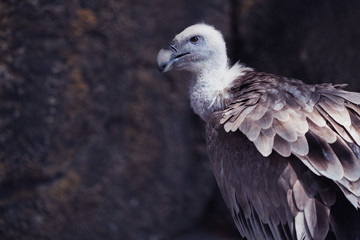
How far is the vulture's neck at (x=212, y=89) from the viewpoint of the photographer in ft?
11.6

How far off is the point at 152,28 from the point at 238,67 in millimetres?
1446

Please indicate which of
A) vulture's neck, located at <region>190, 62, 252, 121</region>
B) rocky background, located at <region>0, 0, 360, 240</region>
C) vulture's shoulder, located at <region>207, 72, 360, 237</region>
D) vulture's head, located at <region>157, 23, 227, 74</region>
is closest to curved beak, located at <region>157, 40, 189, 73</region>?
vulture's head, located at <region>157, 23, 227, 74</region>

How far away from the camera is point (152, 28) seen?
16.3ft

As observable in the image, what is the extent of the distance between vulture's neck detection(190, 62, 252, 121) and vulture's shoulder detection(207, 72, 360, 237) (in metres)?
0.11

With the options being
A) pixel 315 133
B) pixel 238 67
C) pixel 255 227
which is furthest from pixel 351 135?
pixel 238 67

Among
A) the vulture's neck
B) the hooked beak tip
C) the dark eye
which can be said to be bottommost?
the vulture's neck

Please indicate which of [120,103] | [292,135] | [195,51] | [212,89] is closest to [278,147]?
[292,135]

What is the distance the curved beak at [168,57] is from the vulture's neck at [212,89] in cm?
18

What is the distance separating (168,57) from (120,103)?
4.70 ft

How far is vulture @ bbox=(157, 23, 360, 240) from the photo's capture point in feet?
9.07

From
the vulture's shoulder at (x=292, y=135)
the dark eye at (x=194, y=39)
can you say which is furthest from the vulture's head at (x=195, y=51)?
the vulture's shoulder at (x=292, y=135)

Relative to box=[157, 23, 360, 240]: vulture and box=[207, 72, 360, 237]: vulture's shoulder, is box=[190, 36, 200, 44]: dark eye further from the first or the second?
box=[207, 72, 360, 237]: vulture's shoulder

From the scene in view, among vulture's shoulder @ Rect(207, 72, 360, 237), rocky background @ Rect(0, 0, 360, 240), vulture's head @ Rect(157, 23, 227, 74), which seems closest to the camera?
vulture's shoulder @ Rect(207, 72, 360, 237)

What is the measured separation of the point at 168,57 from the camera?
3605 millimetres
